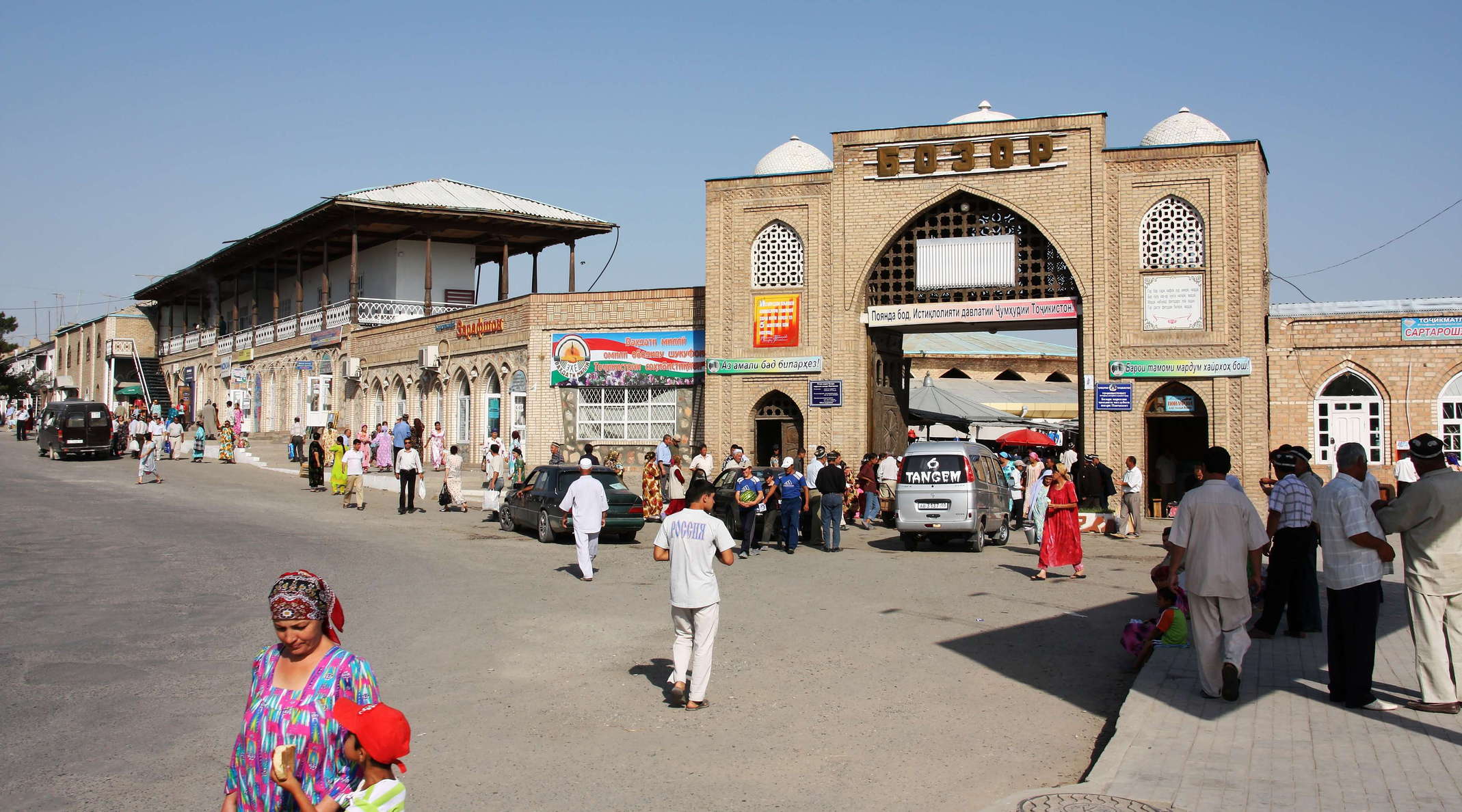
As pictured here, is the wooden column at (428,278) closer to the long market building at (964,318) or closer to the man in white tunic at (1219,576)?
the long market building at (964,318)

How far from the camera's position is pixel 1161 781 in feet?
18.4

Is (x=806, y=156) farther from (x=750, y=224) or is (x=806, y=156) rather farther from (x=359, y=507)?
(x=359, y=507)

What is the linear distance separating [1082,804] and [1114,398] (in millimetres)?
20020

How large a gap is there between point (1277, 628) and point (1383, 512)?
3.82 m

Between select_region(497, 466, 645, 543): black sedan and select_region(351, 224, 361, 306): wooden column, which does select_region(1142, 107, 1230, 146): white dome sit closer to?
select_region(497, 466, 645, 543): black sedan

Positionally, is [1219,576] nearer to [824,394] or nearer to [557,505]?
[557,505]

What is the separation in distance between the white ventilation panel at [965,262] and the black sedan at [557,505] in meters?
10.5

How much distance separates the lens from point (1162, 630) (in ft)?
29.7

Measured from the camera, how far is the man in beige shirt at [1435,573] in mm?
6723

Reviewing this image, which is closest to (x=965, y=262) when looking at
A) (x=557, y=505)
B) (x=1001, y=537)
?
(x=1001, y=537)

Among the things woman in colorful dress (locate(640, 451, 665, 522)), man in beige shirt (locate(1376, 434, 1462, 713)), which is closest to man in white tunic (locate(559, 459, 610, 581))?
woman in colorful dress (locate(640, 451, 665, 522))

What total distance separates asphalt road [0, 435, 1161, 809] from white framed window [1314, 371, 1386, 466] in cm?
959

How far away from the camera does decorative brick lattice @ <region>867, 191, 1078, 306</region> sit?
25312mm

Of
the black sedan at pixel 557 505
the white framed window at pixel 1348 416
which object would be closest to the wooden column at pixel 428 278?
the black sedan at pixel 557 505
